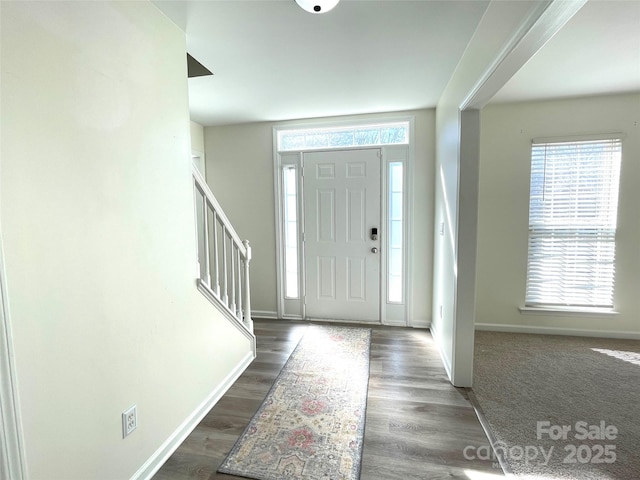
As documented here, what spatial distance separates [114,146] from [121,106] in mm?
196

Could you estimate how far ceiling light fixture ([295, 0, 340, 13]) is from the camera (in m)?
1.45

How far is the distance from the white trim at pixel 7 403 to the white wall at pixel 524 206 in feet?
11.4

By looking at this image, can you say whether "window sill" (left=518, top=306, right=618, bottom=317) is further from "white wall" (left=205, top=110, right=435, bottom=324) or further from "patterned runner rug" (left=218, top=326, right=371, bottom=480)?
"patterned runner rug" (left=218, top=326, right=371, bottom=480)

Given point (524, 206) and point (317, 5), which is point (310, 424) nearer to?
point (317, 5)

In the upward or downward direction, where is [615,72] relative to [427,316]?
upward

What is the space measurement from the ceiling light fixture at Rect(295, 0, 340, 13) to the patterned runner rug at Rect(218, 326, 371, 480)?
2316mm

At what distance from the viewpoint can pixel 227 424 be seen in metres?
1.80

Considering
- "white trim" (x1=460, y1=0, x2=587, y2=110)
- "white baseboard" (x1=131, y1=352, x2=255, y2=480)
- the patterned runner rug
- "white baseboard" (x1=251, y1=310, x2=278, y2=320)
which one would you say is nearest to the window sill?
the patterned runner rug

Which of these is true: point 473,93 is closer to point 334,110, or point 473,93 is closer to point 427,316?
point 334,110

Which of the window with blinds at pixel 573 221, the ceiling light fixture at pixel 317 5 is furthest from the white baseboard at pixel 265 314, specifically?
the ceiling light fixture at pixel 317 5

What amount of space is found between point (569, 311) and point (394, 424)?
2.46 meters

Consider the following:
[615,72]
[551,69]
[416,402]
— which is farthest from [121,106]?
[615,72]

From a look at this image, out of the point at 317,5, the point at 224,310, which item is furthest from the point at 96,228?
the point at 317,5

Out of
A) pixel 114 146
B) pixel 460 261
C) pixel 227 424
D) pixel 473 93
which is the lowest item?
pixel 227 424
